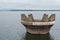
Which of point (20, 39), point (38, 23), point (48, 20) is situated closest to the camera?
point (20, 39)

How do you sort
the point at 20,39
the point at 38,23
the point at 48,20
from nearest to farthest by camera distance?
the point at 20,39 < the point at 38,23 < the point at 48,20

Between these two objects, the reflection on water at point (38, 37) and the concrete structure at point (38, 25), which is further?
the concrete structure at point (38, 25)

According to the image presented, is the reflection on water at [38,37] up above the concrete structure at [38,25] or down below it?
below

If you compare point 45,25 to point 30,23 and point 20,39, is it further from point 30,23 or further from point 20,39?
point 20,39

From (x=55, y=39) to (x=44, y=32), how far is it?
82.9 inches

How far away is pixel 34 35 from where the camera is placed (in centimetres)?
1627

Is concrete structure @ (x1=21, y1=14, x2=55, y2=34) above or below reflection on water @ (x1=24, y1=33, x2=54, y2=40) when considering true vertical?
above

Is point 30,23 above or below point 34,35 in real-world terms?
above

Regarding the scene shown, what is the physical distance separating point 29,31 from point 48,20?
1.98 meters

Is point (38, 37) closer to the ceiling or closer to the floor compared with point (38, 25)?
closer to the floor

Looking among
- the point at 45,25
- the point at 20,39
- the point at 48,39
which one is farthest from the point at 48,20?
the point at 20,39

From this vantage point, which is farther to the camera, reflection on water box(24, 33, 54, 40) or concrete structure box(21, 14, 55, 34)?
concrete structure box(21, 14, 55, 34)

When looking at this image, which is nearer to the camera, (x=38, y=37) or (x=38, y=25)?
(x=38, y=37)

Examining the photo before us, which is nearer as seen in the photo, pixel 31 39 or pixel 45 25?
pixel 31 39
